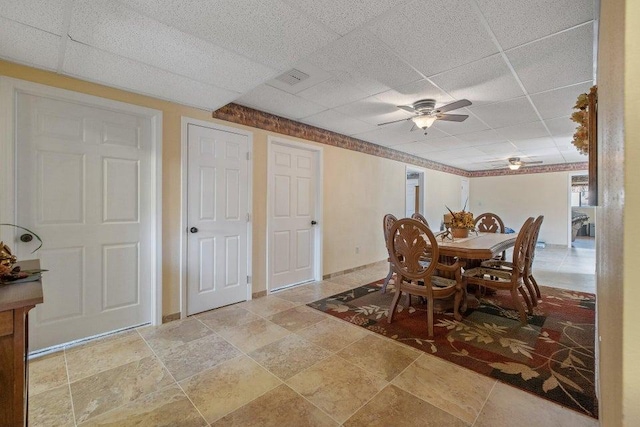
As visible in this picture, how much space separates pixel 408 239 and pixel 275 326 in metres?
1.53

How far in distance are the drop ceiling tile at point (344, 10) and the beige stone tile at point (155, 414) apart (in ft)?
7.82

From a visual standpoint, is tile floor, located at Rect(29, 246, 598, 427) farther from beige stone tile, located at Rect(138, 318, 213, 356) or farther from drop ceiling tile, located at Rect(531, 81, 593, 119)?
drop ceiling tile, located at Rect(531, 81, 593, 119)

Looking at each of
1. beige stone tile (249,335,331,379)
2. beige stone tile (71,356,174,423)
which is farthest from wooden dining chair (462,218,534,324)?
beige stone tile (71,356,174,423)

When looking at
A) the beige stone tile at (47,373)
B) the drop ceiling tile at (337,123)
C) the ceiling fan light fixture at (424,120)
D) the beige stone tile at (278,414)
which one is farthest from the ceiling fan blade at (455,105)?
the beige stone tile at (47,373)

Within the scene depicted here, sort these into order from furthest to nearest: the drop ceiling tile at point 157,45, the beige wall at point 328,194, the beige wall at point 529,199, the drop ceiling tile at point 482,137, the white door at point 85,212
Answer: the beige wall at point 529,199
the drop ceiling tile at point 482,137
the beige wall at point 328,194
the white door at point 85,212
the drop ceiling tile at point 157,45

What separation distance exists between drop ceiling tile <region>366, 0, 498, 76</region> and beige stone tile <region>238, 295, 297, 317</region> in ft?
9.04

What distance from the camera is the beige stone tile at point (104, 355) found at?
2.01 m

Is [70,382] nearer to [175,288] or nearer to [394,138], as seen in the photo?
[175,288]

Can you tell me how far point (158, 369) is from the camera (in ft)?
6.57

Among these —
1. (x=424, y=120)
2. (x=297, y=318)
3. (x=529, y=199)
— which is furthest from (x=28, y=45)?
(x=529, y=199)

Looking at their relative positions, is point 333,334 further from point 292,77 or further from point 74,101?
point 74,101

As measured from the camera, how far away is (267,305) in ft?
10.8

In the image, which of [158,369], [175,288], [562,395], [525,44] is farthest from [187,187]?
[562,395]

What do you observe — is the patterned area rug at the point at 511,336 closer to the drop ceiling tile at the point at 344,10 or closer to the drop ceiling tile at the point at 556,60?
the drop ceiling tile at the point at 556,60
